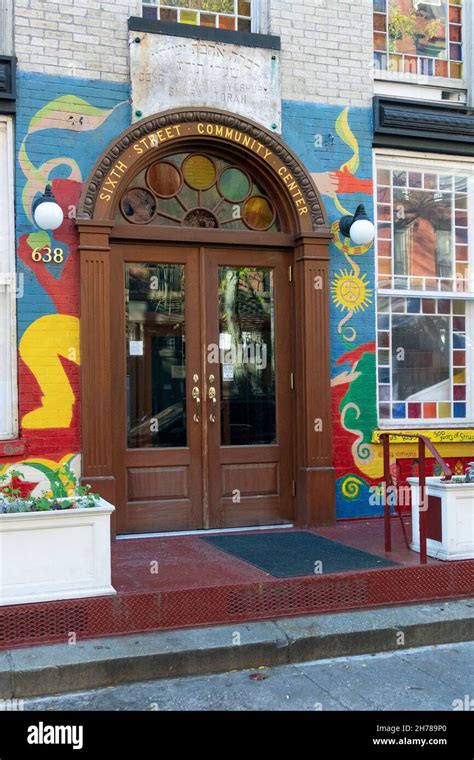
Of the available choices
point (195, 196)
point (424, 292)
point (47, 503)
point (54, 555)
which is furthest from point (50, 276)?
point (424, 292)

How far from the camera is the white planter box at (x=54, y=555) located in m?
4.95

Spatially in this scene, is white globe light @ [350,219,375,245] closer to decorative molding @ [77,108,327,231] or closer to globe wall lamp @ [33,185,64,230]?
decorative molding @ [77,108,327,231]

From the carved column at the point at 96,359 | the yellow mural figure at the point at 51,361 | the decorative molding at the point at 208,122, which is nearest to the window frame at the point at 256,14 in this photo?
the decorative molding at the point at 208,122

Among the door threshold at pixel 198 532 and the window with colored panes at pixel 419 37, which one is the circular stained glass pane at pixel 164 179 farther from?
the door threshold at pixel 198 532

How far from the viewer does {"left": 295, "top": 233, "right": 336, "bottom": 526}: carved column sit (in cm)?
761

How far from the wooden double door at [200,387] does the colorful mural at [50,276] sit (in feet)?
1.48

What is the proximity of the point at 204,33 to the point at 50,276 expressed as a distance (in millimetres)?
2694

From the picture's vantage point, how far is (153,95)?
7.24 metres

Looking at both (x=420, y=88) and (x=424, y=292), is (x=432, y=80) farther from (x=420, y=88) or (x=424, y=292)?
(x=424, y=292)

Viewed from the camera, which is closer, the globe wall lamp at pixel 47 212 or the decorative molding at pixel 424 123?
the globe wall lamp at pixel 47 212

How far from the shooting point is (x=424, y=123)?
817cm

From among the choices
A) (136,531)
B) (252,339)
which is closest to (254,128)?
(252,339)

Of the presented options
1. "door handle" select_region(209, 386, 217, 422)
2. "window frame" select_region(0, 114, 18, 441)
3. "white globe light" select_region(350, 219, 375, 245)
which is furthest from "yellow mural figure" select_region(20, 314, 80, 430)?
"white globe light" select_region(350, 219, 375, 245)
